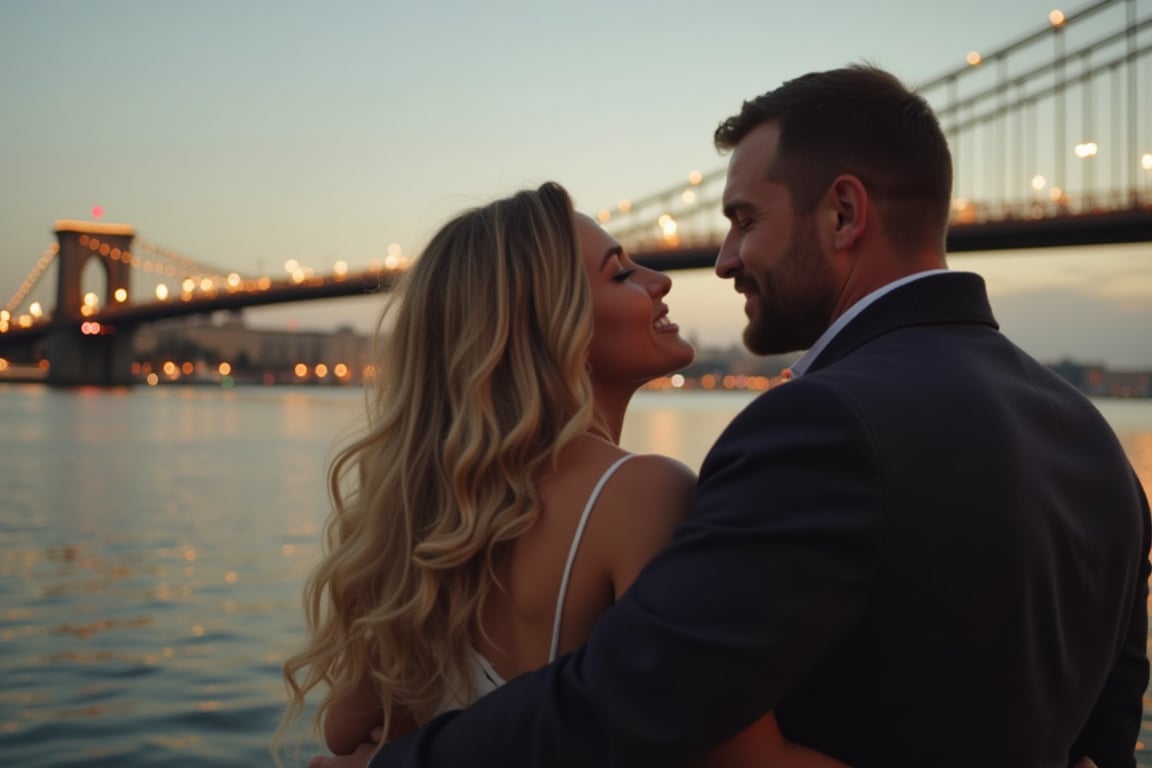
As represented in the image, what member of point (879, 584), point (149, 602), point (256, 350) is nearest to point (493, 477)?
point (879, 584)

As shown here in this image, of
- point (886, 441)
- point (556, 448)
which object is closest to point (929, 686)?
point (886, 441)

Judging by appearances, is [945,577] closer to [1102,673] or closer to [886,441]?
[886,441]

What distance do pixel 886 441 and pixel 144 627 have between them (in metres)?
6.27

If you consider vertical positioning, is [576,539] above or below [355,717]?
above

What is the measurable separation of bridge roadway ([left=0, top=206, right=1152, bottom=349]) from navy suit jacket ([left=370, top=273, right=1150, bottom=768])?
11.1m

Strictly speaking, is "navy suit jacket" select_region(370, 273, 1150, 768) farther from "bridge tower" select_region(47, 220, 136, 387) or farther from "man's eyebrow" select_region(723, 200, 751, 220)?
"bridge tower" select_region(47, 220, 136, 387)

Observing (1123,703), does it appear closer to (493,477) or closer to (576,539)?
(576,539)

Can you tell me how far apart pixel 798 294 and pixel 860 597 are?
1.66 ft

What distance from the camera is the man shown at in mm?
1043

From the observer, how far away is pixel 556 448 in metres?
1.44

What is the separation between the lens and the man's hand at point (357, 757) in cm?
162

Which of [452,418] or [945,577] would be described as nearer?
[945,577]

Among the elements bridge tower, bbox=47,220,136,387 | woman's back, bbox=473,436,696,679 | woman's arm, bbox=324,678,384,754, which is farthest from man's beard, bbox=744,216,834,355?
bridge tower, bbox=47,220,136,387

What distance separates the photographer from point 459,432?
1.51 m
